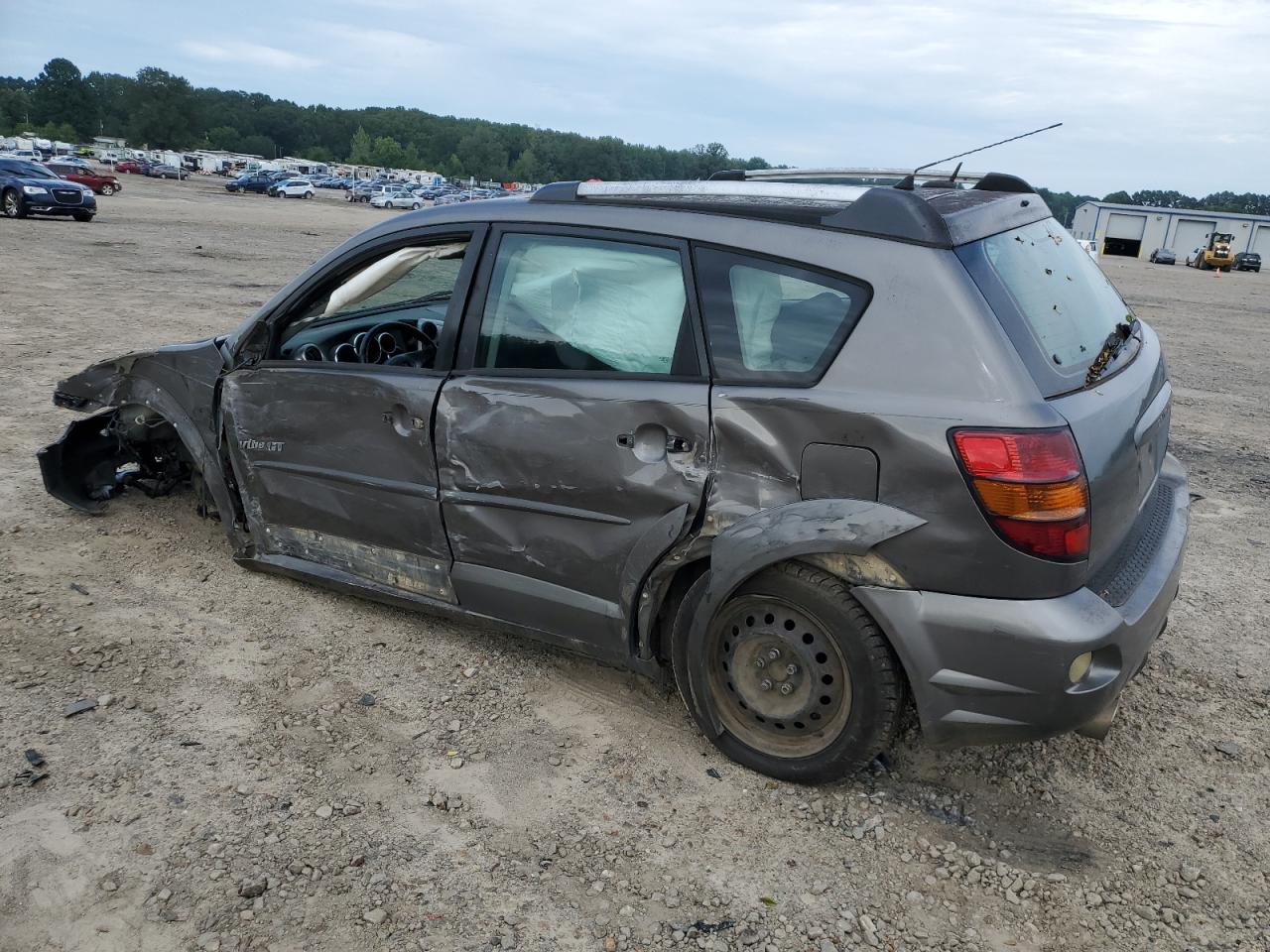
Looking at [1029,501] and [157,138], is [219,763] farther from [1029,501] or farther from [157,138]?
[157,138]

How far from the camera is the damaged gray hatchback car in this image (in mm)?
2545

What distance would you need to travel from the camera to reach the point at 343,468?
3680 millimetres

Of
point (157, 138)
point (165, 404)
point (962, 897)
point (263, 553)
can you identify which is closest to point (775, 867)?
point (962, 897)

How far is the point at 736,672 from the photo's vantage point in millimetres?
3000

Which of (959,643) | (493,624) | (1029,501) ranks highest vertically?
(1029,501)

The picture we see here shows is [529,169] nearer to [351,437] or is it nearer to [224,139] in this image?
[224,139]

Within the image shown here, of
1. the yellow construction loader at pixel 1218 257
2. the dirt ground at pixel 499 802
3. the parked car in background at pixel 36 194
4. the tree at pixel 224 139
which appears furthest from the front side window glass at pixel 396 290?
the tree at pixel 224 139

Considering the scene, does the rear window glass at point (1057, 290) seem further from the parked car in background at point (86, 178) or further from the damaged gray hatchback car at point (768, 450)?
the parked car in background at point (86, 178)

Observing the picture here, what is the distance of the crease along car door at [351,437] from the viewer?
3480 mm

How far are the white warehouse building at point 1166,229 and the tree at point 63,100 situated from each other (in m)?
144

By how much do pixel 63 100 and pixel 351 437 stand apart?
177 metres

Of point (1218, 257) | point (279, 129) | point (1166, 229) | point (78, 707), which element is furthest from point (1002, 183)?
point (279, 129)

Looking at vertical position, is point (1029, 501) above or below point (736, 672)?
above

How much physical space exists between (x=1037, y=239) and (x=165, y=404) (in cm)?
361
